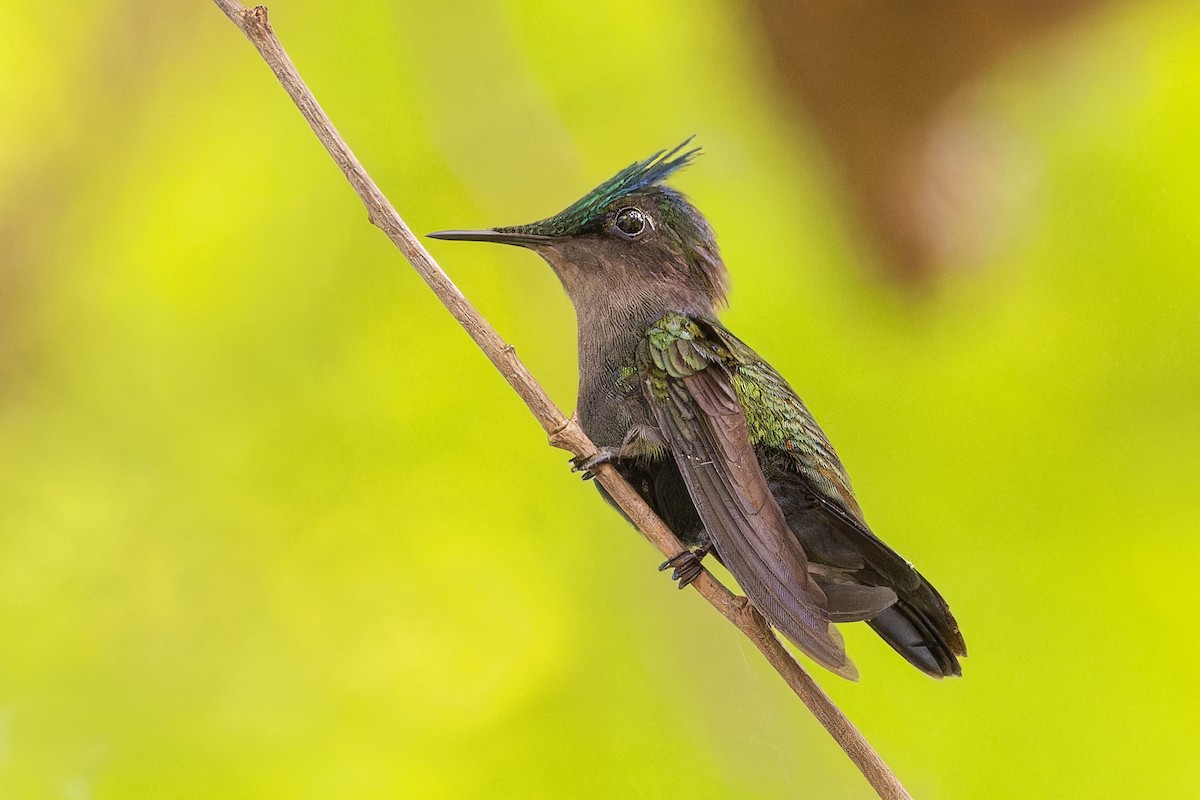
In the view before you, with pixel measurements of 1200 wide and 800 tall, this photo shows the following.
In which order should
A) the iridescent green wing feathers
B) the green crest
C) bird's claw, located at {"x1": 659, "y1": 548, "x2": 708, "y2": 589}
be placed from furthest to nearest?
the green crest → bird's claw, located at {"x1": 659, "y1": 548, "x2": 708, "y2": 589} → the iridescent green wing feathers

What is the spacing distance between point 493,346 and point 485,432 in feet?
2.33

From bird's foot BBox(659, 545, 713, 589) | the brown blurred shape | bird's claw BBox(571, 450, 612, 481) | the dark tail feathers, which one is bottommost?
the dark tail feathers

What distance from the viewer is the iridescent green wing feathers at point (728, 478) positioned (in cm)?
A: 93

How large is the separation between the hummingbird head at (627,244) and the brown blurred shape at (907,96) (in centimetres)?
68

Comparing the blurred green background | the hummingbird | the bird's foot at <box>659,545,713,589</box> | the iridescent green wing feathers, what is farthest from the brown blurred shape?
the bird's foot at <box>659,545,713,589</box>

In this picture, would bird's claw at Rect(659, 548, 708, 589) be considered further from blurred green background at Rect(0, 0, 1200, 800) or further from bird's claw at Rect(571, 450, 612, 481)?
blurred green background at Rect(0, 0, 1200, 800)

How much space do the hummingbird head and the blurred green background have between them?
20.3 inches

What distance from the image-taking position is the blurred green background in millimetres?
1634

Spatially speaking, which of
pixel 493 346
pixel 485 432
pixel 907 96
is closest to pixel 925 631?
pixel 493 346

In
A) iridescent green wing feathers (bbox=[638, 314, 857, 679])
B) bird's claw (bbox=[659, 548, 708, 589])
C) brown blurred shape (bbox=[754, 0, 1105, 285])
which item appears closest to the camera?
iridescent green wing feathers (bbox=[638, 314, 857, 679])

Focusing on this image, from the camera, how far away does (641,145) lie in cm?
180

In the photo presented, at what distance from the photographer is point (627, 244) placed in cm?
120

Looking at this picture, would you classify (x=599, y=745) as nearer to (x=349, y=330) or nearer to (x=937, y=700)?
(x=937, y=700)

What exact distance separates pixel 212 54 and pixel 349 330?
486 mm
